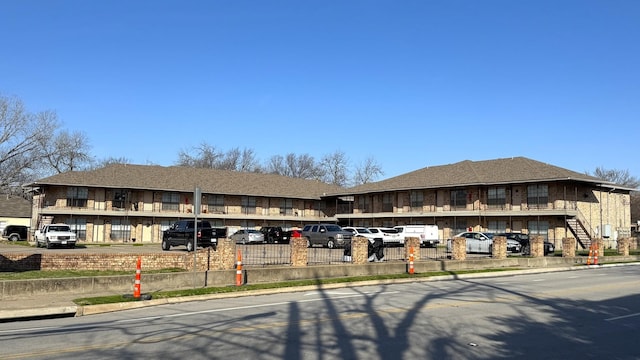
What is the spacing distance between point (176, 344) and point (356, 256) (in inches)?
595

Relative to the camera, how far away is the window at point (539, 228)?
46.6 meters

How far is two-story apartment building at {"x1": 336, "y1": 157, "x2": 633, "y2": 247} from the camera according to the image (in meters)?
46.0

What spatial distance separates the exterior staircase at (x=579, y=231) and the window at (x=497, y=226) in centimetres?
575

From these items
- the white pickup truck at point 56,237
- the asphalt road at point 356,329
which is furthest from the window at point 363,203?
the asphalt road at point 356,329

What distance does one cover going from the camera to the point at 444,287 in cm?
1948

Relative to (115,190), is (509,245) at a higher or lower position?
lower

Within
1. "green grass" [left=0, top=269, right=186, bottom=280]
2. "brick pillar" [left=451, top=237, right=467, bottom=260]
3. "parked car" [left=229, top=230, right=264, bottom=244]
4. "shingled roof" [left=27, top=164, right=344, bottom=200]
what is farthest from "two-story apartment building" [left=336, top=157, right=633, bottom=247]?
"green grass" [left=0, top=269, right=186, bottom=280]

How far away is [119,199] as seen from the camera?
171 feet

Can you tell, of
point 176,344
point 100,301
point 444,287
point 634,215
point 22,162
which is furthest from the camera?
point 634,215

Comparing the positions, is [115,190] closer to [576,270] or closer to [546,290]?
[576,270]

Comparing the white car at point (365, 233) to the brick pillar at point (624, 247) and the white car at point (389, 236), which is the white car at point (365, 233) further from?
the brick pillar at point (624, 247)

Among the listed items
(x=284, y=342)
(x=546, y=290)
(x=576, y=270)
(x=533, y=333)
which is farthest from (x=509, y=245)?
(x=284, y=342)

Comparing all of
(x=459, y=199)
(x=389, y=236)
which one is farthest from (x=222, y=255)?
(x=459, y=199)

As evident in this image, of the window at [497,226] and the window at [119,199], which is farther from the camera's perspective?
the window at [119,199]
